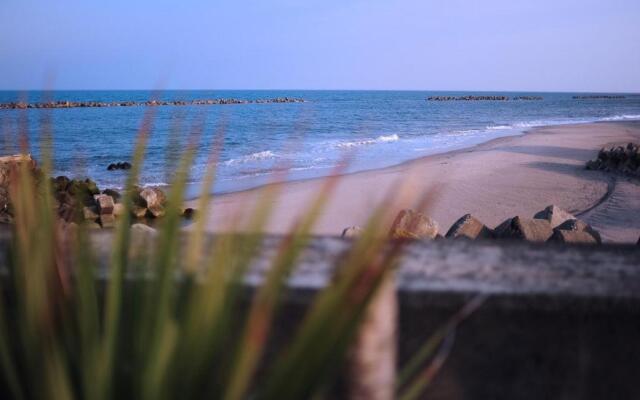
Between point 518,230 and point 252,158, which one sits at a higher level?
point 518,230

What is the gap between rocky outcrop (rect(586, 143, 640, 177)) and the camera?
1573 cm

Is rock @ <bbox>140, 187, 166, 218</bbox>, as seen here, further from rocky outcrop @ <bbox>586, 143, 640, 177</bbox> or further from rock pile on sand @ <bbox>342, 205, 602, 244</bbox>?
rocky outcrop @ <bbox>586, 143, 640, 177</bbox>

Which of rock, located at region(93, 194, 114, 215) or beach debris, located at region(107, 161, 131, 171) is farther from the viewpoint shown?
beach debris, located at region(107, 161, 131, 171)

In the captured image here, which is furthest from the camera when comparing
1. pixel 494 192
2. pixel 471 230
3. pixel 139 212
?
pixel 494 192

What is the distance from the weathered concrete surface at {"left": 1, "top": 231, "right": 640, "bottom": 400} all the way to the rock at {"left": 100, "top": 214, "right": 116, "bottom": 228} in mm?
10208

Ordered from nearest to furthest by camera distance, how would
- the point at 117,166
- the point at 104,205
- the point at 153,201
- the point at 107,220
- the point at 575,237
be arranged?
the point at 575,237 → the point at 107,220 → the point at 104,205 → the point at 153,201 → the point at 117,166

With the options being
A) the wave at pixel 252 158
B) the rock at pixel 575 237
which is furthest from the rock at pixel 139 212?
the wave at pixel 252 158

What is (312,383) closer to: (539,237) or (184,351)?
(184,351)

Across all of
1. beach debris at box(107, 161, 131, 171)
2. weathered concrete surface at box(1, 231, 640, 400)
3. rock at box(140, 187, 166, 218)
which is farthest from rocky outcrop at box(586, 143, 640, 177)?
beach debris at box(107, 161, 131, 171)

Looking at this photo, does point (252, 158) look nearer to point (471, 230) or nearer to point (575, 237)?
point (471, 230)

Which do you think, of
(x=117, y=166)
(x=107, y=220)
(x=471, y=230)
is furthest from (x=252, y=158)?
(x=471, y=230)

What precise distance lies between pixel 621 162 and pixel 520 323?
1699 cm

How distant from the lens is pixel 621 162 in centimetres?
1648

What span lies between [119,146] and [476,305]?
33986mm
